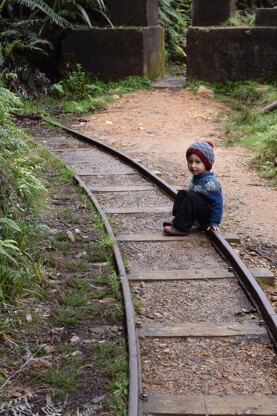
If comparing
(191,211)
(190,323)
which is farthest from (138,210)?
(190,323)

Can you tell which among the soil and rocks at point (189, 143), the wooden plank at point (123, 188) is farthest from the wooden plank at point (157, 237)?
the wooden plank at point (123, 188)

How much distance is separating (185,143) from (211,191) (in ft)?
15.0

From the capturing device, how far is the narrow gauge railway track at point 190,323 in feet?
12.5

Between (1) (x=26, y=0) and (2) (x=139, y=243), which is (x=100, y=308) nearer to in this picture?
(2) (x=139, y=243)

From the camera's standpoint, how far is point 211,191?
616cm

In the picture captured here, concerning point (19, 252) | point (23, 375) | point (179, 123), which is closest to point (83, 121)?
point (179, 123)

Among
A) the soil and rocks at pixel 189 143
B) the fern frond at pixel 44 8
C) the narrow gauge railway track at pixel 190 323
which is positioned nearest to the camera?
the narrow gauge railway track at pixel 190 323

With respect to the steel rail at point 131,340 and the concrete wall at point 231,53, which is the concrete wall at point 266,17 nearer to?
the concrete wall at point 231,53

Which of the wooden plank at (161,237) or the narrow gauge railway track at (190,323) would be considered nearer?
the narrow gauge railway track at (190,323)

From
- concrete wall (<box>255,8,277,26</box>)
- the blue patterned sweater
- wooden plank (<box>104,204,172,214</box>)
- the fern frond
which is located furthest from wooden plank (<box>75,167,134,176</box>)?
concrete wall (<box>255,8,277,26</box>)

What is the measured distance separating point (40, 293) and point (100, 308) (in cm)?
51

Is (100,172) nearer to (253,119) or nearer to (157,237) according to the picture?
(157,237)

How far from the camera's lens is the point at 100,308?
188 inches

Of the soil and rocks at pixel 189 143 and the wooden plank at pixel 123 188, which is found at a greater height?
the wooden plank at pixel 123 188
